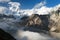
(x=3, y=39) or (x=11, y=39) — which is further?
(x=11, y=39)
